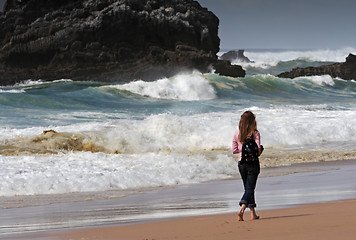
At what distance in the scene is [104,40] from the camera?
7212cm

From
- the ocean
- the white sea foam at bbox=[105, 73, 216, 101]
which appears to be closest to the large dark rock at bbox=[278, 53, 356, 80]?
the white sea foam at bbox=[105, 73, 216, 101]

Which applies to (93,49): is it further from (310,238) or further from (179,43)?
(310,238)

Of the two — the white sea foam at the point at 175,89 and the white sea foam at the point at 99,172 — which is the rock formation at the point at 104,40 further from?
the white sea foam at the point at 99,172

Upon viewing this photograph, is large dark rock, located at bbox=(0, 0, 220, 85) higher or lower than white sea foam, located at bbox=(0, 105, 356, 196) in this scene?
higher

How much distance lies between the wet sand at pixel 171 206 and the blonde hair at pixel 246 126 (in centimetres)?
77

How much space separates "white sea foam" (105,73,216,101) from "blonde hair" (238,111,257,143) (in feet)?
104

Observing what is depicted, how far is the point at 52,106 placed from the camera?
27.9 metres

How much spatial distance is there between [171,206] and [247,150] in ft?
5.32

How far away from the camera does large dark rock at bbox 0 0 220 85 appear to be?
6688 centimetres

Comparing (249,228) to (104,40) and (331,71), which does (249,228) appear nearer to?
(104,40)

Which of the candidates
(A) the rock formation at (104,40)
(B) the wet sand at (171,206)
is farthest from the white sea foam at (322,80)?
(B) the wet sand at (171,206)

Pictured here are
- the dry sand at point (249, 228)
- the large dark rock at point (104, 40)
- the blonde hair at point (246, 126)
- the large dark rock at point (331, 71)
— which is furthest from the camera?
the large dark rock at point (331, 71)

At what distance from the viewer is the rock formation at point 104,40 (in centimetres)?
6688

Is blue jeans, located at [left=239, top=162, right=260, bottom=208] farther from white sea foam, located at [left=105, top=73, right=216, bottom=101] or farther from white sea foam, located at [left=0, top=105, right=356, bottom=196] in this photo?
white sea foam, located at [left=105, top=73, right=216, bottom=101]
